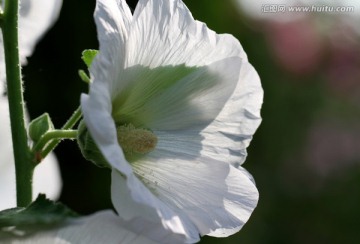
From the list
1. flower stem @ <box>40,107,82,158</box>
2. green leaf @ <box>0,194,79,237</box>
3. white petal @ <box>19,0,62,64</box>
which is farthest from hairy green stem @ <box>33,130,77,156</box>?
white petal @ <box>19,0,62,64</box>

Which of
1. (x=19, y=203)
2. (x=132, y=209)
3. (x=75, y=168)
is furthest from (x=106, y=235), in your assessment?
(x=75, y=168)

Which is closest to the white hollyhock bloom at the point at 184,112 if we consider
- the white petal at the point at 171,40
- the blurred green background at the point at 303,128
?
the white petal at the point at 171,40

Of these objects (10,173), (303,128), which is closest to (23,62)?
(10,173)

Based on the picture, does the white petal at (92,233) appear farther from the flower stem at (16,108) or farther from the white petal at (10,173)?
the white petal at (10,173)

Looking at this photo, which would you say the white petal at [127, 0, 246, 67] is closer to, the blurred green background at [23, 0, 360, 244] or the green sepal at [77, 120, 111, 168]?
the green sepal at [77, 120, 111, 168]

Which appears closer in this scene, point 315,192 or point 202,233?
point 202,233

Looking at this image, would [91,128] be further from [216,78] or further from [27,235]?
[216,78]
